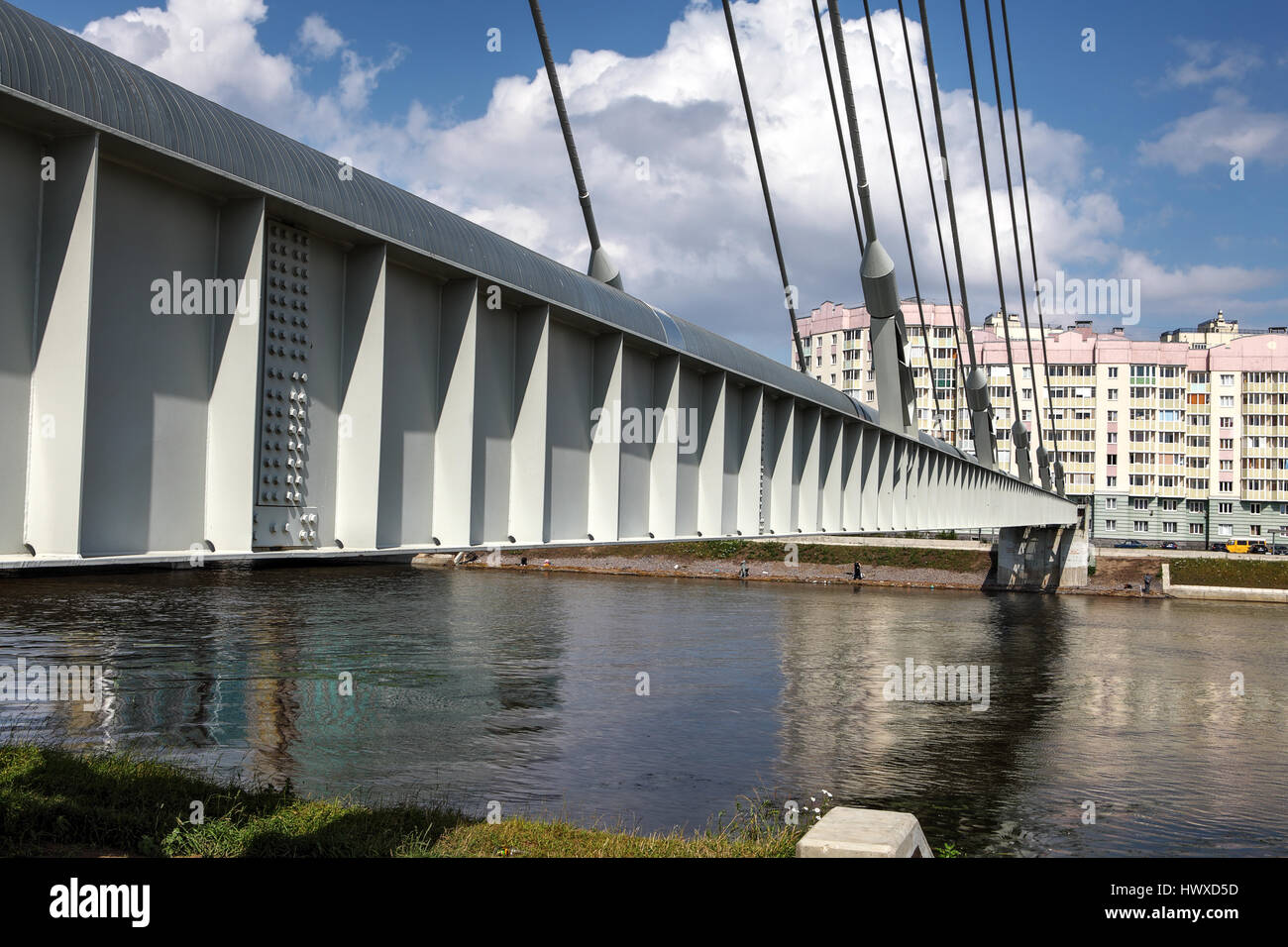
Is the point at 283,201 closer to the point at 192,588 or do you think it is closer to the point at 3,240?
the point at 3,240

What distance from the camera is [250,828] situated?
41.6 feet

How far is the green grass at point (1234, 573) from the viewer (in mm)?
72562

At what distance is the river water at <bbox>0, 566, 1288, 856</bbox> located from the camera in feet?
61.5

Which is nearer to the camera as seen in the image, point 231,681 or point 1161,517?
point 231,681

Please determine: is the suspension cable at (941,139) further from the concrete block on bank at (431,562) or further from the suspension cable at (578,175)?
the concrete block on bank at (431,562)

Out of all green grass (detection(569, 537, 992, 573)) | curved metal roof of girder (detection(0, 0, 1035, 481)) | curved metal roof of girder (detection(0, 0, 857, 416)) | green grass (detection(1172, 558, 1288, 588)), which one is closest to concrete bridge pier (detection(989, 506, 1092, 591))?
green grass (detection(569, 537, 992, 573))

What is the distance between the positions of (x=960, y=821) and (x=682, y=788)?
4651mm

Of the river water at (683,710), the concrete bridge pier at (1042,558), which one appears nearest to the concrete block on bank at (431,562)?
the river water at (683,710)

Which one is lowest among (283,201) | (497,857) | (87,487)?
(497,857)

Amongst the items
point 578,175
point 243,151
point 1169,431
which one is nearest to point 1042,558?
point 1169,431

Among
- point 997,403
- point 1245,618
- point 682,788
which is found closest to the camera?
point 682,788

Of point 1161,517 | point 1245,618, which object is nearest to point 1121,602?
point 1245,618

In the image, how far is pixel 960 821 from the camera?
1811 centimetres

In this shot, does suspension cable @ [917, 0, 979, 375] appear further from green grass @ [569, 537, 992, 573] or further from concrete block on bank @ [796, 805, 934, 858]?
green grass @ [569, 537, 992, 573]
